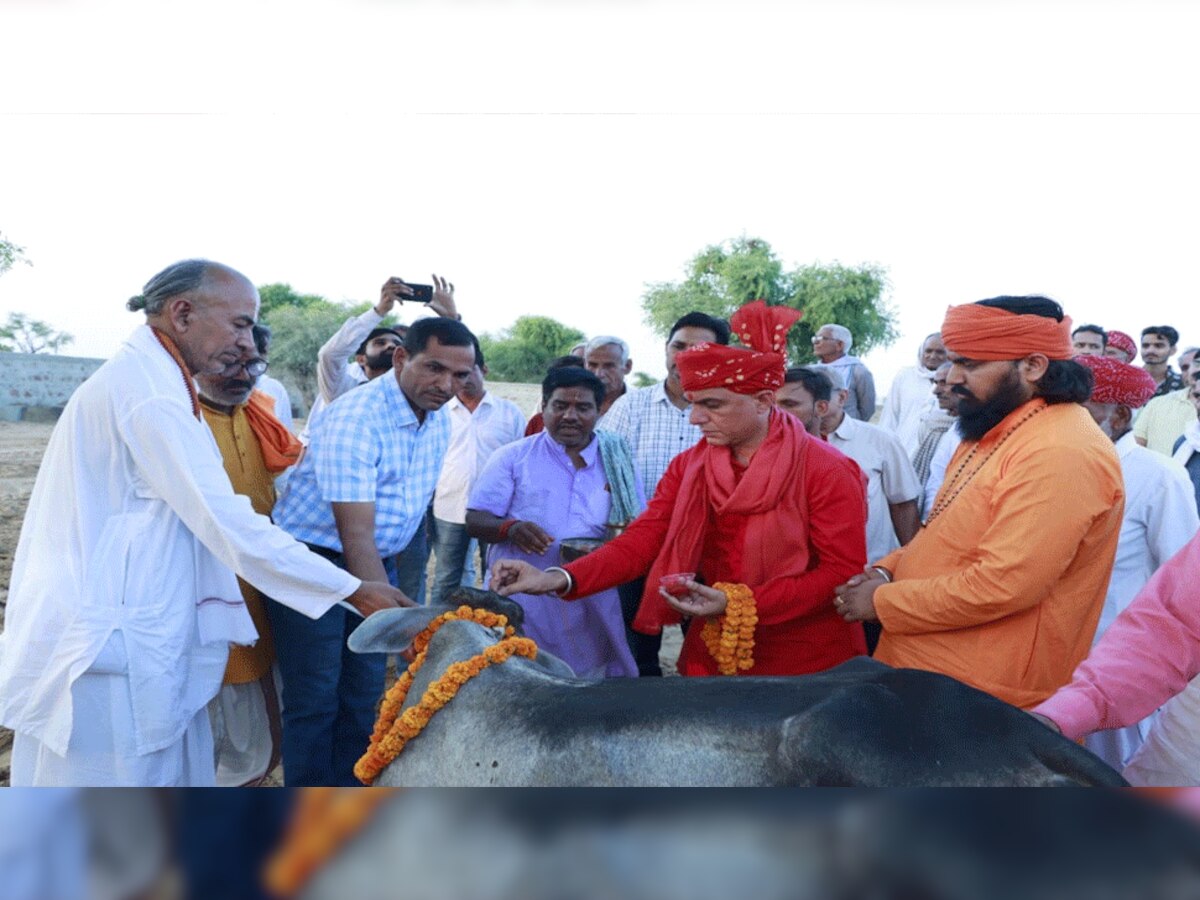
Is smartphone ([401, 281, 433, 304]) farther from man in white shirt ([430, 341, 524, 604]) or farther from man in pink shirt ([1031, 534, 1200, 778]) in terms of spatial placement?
man in pink shirt ([1031, 534, 1200, 778])

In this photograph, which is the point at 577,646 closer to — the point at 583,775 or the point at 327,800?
the point at 583,775

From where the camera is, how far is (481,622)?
255cm

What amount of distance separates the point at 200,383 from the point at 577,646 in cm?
177

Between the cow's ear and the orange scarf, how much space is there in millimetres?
1183

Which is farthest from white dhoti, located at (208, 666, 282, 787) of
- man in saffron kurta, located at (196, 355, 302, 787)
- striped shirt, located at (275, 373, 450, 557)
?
striped shirt, located at (275, 373, 450, 557)

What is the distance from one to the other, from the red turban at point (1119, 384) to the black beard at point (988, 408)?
3.65ft

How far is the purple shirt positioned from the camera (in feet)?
12.8

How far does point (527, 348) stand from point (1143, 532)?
3743 millimetres

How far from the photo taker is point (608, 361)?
5.84m

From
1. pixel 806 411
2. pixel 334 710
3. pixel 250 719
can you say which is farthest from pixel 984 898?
pixel 806 411

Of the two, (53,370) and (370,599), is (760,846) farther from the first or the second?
(53,370)

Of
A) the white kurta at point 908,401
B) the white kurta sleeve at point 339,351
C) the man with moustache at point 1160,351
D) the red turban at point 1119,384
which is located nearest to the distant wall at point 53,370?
the white kurta sleeve at point 339,351

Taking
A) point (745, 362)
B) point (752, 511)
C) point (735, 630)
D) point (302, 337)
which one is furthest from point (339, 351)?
point (735, 630)

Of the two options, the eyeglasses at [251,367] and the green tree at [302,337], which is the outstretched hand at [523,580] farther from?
the green tree at [302,337]
